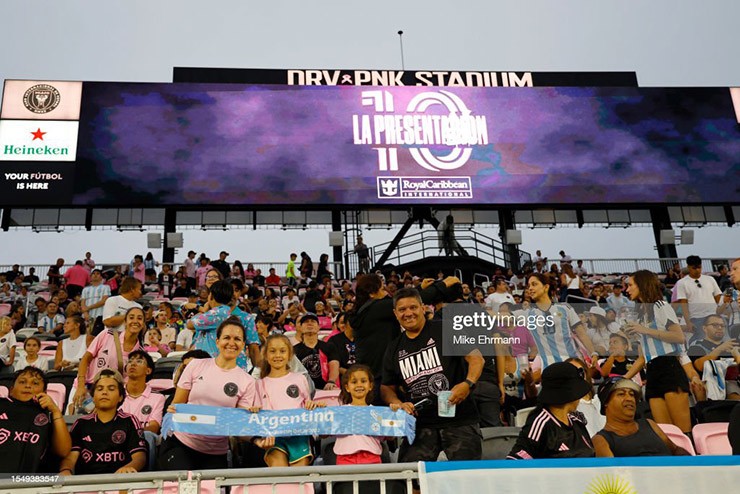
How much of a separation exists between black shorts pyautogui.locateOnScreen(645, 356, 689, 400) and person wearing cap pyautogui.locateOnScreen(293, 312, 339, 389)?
289 centimetres

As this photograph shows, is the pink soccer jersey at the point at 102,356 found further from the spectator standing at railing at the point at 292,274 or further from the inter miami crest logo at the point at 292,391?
the spectator standing at railing at the point at 292,274

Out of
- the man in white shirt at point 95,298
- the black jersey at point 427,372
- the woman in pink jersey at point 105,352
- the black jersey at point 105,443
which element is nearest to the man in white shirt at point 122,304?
the woman in pink jersey at point 105,352

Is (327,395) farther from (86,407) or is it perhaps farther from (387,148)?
(387,148)

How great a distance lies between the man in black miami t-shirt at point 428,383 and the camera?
4.34 meters

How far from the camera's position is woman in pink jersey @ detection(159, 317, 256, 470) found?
4.46m

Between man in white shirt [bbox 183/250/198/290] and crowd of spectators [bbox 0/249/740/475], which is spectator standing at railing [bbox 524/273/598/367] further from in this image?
man in white shirt [bbox 183/250/198/290]

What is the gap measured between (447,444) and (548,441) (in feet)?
2.27

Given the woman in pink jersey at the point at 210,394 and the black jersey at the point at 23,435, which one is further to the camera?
the woman in pink jersey at the point at 210,394

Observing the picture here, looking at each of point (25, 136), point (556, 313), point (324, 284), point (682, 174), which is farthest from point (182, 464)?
point (682, 174)

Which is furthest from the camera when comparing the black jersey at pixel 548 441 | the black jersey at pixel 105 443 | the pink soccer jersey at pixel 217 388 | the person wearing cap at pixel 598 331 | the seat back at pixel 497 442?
the person wearing cap at pixel 598 331

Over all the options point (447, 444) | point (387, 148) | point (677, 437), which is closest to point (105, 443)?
point (447, 444)

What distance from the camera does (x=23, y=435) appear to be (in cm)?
432

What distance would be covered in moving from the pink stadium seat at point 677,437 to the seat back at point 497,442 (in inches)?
40.6

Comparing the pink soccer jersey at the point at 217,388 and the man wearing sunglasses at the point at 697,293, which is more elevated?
the man wearing sunglasses at the point at 697,293
